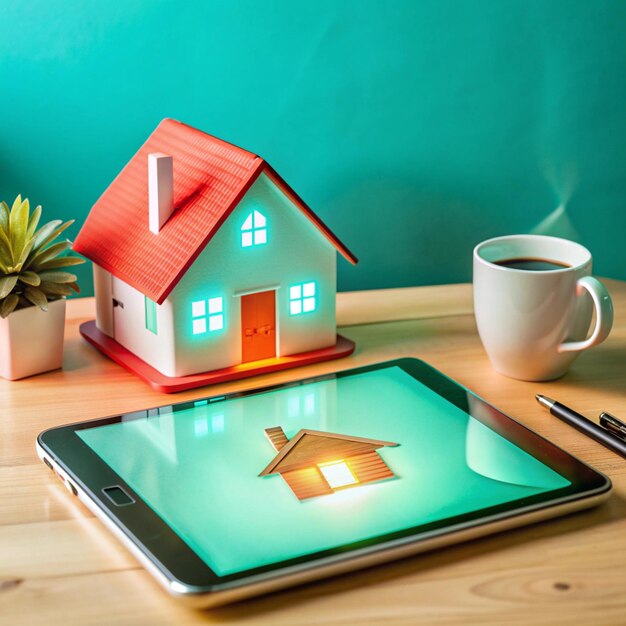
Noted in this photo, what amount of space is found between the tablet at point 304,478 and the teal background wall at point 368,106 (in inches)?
15.3

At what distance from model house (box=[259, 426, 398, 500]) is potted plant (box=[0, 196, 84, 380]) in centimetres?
27

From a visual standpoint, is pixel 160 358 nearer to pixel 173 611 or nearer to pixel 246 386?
pixel 246 386

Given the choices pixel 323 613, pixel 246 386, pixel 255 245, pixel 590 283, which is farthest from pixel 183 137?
pixel 323 613

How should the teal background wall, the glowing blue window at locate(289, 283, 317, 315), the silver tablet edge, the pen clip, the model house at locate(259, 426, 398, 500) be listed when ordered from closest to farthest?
the silver tablet edge
the model house at locate(259, 426, 398, 500)
the pen clip
the glowing blue window at locate(289, 283, 317, 315)
the teal background wall

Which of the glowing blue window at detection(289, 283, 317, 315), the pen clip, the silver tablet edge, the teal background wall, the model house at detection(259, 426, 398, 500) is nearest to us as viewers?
the silver tablet edge

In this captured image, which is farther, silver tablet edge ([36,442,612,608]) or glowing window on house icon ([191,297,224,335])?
glowing window on house icon ([191,297,224,335])

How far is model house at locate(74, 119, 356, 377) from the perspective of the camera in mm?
885

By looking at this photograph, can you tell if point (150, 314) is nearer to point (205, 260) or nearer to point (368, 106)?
point (205, 260)

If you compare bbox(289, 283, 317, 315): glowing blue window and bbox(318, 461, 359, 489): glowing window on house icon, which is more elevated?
bbox(289, 283, 317, 315): glowing blue window

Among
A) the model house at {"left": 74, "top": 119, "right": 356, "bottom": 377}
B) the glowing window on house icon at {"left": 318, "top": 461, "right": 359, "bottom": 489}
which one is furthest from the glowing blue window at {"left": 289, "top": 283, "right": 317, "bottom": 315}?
the glowing window on house icon at {"left": 318, "top": 461, "right": 359, "bottom": 489}

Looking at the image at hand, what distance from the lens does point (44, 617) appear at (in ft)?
1.95

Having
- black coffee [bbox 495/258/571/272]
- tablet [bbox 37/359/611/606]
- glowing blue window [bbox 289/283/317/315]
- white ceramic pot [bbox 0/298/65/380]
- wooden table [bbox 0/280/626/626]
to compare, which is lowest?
wooden table [bbox 0/280/626/626]

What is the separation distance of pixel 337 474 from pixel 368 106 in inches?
23.4

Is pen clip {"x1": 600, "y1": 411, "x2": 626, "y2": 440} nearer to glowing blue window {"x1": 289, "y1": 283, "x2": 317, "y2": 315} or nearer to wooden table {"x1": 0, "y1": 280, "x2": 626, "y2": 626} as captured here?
wooden table {"x1": 0, "y1": 280, "x2": 626, "y2": 626}
